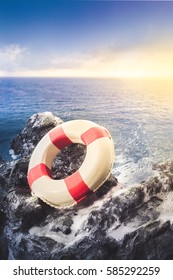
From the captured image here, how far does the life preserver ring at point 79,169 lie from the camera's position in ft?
→ 9.02

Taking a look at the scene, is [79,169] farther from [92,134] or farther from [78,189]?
[92,134]

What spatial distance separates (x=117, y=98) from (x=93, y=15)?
2.20 meters

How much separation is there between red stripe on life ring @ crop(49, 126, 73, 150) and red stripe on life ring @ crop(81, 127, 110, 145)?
171mm

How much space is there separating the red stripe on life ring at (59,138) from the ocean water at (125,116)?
603mm

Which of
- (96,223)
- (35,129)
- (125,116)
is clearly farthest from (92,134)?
(125,116)

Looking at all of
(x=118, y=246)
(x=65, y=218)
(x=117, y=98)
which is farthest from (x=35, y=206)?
(x=117, y=98)

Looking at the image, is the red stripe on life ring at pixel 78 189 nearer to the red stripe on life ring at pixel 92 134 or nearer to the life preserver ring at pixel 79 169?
the life preserver ring at pixel 79 169

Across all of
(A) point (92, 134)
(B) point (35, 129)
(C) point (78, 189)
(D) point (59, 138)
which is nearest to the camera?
(C) point (78, 189)

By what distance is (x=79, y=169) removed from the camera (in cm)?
282

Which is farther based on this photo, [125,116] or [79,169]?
[125,116]

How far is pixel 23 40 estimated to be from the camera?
3678 mm

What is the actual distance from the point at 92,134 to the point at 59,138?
12.6 inches

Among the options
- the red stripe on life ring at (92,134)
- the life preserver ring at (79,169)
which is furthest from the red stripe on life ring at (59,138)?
the red stripe on life ring at (92,134)

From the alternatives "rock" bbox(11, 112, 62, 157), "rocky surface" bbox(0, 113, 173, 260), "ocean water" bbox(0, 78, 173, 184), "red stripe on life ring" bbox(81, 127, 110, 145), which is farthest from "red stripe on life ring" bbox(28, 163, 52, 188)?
"ocean water" bbox(0, 78, 173, 184)
